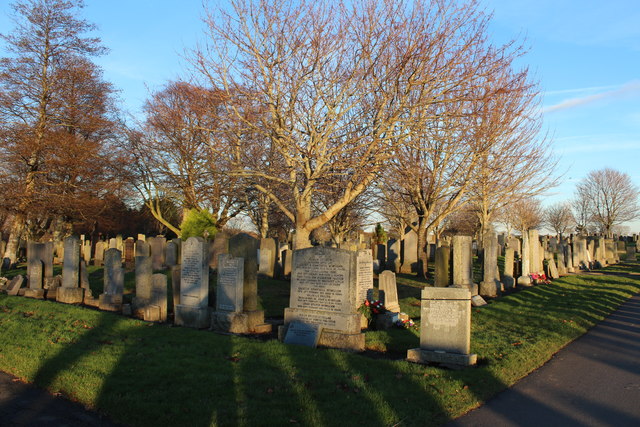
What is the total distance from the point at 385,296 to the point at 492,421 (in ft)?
21.0

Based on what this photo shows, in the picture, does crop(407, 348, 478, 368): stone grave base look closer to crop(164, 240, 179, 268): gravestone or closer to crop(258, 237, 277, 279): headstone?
crop(258, 237, 277, 279): headstone

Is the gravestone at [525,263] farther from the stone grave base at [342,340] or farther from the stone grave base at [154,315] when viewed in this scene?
the stone grave base at [154,315]

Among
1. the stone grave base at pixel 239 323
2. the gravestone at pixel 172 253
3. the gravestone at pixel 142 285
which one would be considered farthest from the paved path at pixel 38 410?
the gravestone at pixel 172 253

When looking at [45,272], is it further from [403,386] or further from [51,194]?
[403,386]

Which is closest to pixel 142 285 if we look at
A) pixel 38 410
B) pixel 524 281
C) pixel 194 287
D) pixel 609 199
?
pixel 194 287

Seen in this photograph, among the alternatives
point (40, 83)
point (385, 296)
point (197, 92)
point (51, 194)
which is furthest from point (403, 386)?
point (40, 83)

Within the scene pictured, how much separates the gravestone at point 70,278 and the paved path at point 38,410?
8371 mm

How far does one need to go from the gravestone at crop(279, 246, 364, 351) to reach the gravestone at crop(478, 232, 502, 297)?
810cm

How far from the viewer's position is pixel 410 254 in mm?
23578

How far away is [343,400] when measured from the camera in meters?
5.60

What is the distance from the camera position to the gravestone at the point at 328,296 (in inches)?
354

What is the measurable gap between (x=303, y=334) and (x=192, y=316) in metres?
3.12

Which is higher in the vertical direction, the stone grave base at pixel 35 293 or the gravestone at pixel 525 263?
the gravestone at pixel 525 263

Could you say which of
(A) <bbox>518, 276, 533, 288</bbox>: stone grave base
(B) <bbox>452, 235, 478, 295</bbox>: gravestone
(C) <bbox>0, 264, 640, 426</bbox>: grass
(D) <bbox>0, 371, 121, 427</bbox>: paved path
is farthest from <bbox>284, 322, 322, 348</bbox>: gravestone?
(A) <bbox>518, 276, 533, 288</bbox>: stone grave base
